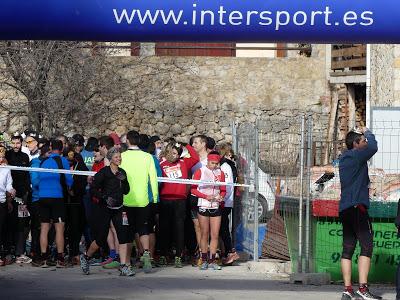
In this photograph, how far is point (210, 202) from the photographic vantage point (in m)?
16.8

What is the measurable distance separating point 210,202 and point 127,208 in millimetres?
1322

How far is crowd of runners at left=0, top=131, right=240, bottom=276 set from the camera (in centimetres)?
1602

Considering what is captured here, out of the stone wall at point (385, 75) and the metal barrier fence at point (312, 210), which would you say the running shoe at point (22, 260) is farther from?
the stone wall at point (385, 75)

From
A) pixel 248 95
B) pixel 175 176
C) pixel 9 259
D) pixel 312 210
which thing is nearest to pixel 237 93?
pixel 248 95

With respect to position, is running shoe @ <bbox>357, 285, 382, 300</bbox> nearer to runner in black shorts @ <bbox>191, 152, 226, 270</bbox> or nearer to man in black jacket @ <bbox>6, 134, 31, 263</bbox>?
runner in black shorts @ <bbox>191, 152, 226, 270</bbox>

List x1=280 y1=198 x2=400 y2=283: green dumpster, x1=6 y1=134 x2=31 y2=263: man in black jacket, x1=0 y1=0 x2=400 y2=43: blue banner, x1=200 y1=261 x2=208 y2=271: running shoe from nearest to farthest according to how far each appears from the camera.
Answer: x1=0 y1=0 x2=400 y2=43: blue banner < x1=280 y1=198 x2=400 y2=283: green dumpster < x1=200 y1=261 x2=208 y2=271: running shoe < x1=6 y1=134 x2=31 y2=263: man in black jacket

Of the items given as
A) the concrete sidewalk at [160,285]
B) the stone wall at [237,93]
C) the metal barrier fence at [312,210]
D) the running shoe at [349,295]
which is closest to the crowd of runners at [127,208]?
the concrete sidewalk at [160,285]

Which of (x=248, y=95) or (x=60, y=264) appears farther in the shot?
(x=248, y=95)

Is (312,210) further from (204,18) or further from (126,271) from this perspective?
(204,18)

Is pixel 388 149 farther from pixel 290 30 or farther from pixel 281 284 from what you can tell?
pixel 290 30

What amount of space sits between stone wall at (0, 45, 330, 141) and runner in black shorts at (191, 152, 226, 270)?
12.2 m

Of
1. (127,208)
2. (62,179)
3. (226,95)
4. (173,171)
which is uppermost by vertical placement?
(226,95)

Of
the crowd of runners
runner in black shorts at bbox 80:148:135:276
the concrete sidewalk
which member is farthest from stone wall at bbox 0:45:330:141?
runner in black shorts at bbox 80:148:135:276

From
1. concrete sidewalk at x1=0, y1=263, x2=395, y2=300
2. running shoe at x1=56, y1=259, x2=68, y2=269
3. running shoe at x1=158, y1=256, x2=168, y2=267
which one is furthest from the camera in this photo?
running shoe at x1=158, y1=256, x2=168, y2=267
